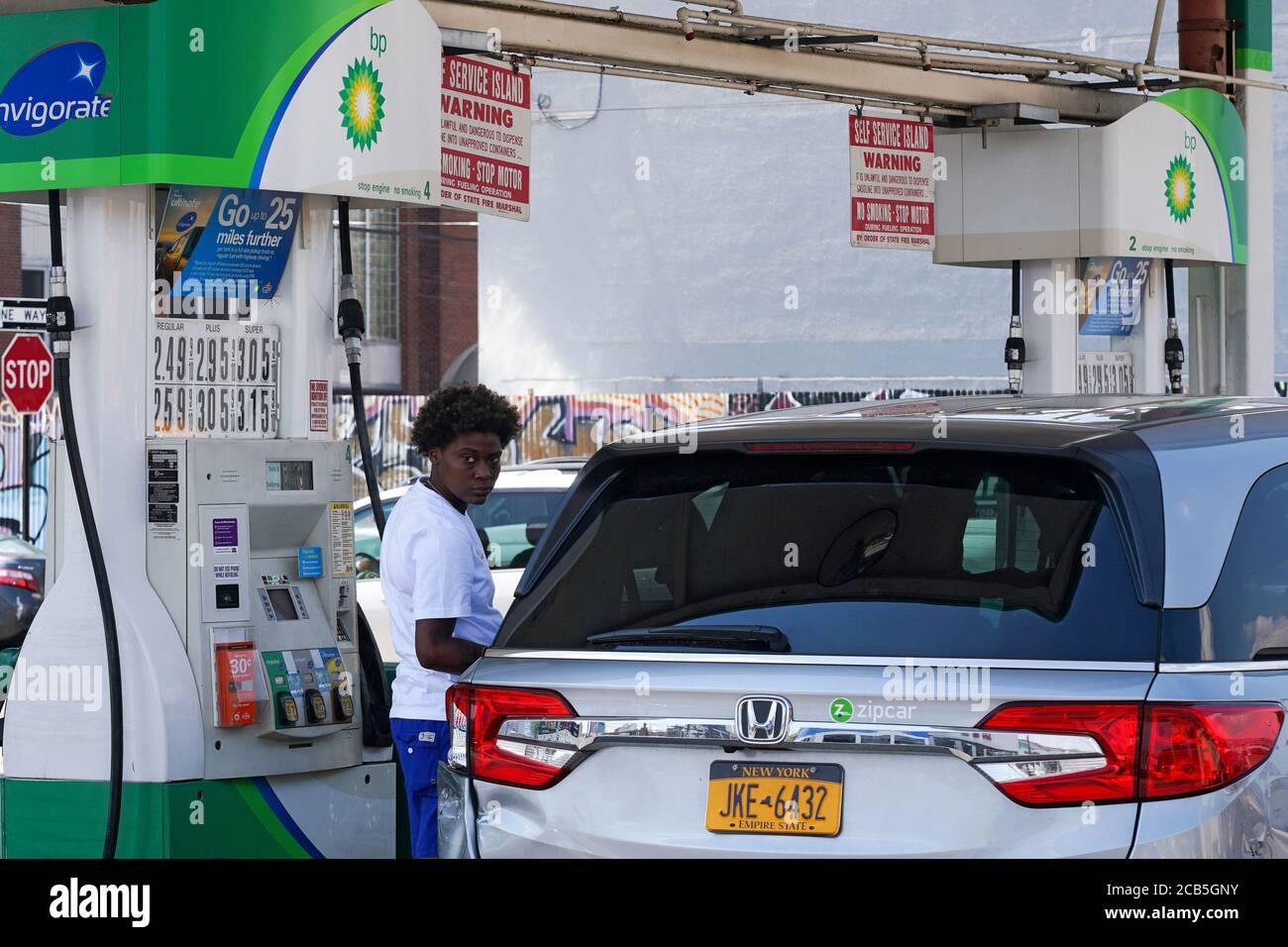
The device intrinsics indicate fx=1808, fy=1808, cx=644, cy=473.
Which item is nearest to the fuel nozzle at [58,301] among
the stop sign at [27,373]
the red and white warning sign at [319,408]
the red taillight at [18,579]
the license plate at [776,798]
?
the red and white warning sign at [319,408]

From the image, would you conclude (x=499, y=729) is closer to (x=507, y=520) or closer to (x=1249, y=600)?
(x=1249, y=600)

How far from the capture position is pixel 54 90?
6418mm

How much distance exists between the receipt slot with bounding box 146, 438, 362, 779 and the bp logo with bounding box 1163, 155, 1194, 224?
6.13 m

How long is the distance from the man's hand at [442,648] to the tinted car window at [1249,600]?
8.07ft

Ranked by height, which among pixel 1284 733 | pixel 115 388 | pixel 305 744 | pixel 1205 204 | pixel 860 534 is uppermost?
pixel 1205 204

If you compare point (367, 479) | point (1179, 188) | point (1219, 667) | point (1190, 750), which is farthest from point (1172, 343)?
point (1190, 750)

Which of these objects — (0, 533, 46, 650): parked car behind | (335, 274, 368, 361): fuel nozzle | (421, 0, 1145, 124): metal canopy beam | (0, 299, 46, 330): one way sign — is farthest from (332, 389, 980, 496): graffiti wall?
(335, 274, 368, 361): fuel nozzle

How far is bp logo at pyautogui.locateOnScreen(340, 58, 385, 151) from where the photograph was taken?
6.60 meters

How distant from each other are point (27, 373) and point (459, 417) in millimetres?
3694

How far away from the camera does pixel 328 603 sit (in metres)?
6.98

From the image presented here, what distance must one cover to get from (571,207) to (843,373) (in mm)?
4783

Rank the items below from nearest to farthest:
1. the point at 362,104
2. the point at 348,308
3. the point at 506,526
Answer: the point at 362,104
the point at 348,308
the point at 506,526
